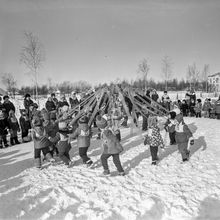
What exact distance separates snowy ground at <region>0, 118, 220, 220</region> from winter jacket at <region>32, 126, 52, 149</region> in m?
0.59

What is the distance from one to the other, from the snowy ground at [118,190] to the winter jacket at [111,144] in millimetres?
570

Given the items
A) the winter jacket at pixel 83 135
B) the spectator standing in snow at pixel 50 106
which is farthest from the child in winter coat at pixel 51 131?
the spectator standing in snow at pixel 50 106

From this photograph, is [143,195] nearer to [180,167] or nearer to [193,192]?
[193,192]

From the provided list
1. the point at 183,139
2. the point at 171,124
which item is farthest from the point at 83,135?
the point at 171,124

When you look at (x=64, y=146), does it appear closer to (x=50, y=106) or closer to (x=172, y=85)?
(x=50, y=106)

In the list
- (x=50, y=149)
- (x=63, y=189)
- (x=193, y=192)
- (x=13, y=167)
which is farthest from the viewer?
(x=50, y=149)

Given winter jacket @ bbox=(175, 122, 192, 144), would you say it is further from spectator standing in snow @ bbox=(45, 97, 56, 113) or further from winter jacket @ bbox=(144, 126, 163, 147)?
spectator standing in snow @ bbox=(45, 97, 56, 113)

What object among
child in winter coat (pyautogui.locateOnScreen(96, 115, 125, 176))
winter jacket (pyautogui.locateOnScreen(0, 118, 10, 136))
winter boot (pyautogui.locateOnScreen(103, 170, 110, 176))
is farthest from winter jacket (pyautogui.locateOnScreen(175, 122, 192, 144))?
winter jacket (pyautogui.locateOnScreen(0, 118, 10, 136))

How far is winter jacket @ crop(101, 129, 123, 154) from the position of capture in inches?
199

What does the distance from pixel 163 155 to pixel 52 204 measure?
3.65 metres

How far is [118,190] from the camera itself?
14.3 ft

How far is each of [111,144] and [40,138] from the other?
199 cm

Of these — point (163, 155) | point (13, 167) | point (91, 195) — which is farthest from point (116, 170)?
point (13, 167)

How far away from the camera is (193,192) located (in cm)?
420
